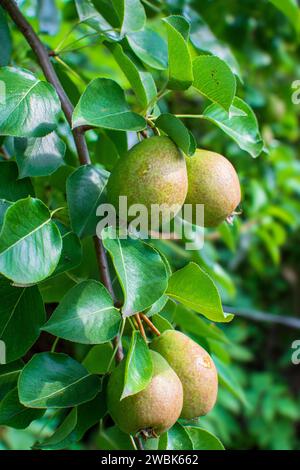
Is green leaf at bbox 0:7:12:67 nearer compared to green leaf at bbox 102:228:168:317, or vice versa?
green leaf at bbox 102:228:168:317

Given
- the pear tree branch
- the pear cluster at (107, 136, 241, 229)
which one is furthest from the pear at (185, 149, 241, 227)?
the pear tree branch

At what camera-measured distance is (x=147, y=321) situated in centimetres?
64

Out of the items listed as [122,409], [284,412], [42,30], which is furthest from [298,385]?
[122,409]

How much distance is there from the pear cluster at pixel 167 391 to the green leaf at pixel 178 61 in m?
0.24

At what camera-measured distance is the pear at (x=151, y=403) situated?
571 mm

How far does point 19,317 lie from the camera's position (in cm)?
64

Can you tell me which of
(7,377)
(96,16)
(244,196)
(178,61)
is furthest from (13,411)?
(244,196)

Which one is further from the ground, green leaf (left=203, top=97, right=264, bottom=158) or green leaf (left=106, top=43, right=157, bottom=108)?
green leaf (left=106, top=43, right=157, bottom=108)

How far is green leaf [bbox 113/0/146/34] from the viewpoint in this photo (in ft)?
2.29

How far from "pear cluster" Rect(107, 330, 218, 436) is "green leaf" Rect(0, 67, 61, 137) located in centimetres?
23

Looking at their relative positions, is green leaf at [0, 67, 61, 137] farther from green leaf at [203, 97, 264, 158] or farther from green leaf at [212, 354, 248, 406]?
green leaf at [212, 354, 248, 406]

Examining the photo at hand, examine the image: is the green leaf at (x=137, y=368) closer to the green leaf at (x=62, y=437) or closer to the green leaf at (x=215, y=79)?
the green leaf at (x=62, y=437)

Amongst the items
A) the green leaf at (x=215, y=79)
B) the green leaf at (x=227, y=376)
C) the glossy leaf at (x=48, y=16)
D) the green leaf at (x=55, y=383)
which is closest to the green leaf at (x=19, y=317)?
the green leaf at (x=55, y=383)

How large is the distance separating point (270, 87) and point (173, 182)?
133 centimetres
